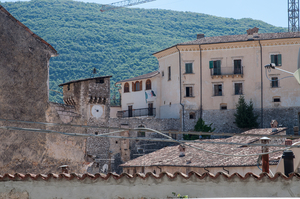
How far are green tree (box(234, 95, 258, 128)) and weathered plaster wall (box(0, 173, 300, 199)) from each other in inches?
1720

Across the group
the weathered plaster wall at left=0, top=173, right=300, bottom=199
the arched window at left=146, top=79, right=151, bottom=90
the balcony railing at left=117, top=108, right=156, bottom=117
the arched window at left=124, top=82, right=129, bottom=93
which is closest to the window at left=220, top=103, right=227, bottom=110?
the balcony railing at left=117, top=108, right=156, bottom=117

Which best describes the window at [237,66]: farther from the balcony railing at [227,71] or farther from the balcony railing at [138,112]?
the balcony railing at [138,112]

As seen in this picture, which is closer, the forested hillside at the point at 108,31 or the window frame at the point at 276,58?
the window frame at the point at 276,58

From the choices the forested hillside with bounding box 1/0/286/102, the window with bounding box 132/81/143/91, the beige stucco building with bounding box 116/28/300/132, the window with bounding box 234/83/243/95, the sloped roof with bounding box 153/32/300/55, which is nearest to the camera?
the beige stucco building with bounding box 116/28/300/132

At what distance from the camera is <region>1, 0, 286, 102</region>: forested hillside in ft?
369

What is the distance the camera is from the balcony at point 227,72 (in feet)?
191

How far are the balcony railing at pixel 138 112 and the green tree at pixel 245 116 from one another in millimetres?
11594

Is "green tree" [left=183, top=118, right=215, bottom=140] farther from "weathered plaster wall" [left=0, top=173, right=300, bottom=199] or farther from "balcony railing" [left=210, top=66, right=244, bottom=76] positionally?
"weathered plaster wall" [left=0, top=173, right=300, bottom=199]

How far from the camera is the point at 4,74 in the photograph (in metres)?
16.0

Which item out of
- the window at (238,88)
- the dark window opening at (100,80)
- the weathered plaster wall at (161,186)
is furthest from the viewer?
the window at (238,88)

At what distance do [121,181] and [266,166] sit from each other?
7.67 m

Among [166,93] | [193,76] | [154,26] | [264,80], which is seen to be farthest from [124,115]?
[154,26]

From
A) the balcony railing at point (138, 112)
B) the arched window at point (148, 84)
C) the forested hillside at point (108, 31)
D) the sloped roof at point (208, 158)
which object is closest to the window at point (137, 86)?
the arched window at point (148, 84)

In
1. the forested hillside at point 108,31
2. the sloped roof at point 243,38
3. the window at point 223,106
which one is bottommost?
the window at point 223,106
